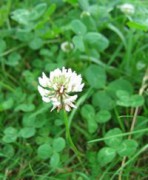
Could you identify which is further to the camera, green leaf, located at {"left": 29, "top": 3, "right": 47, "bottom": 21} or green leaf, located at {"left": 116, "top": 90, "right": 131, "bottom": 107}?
green leaf, located at {"left": 29, "top": 3, "right": 47, "bottom": 21}

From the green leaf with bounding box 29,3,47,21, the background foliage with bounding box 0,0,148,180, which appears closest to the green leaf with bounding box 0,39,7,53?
the background foliage with bounding box 0,0,148,180

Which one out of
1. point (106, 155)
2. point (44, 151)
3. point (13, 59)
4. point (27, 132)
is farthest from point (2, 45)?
point (106, 155)

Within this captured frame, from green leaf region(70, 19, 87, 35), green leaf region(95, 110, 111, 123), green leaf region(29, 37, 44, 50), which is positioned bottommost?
green leaf region(95, 110, 111, 123)

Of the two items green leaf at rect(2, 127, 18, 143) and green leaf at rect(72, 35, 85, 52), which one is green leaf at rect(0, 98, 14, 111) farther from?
green leaf at rect(72, 35, 85, 52)

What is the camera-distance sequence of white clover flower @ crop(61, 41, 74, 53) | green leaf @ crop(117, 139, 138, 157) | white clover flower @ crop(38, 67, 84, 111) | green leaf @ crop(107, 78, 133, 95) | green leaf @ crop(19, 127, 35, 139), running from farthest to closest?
white clover flower @ crop(61, 41, 74, 53) → green leaf @ crop(107, 78, 133, 95) → green leaf @ crop(19, 127, 35, 139) → green leaf @ crop(117, 139, 138, 157) → white clover flower @ crop(38, 67, 84, 111)

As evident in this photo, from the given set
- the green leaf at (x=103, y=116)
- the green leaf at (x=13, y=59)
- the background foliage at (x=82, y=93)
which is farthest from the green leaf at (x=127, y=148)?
the green leaf at (x=13, y=59)

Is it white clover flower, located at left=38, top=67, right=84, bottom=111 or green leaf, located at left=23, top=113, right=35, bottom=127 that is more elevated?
white clover flower, located at left=38, top=67, right=84, bottom=111

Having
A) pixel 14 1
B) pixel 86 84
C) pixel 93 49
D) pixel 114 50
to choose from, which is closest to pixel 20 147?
pixel 86 84

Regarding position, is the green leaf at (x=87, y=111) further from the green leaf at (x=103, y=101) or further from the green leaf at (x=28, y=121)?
the green leaf at (x=28, y=121)
